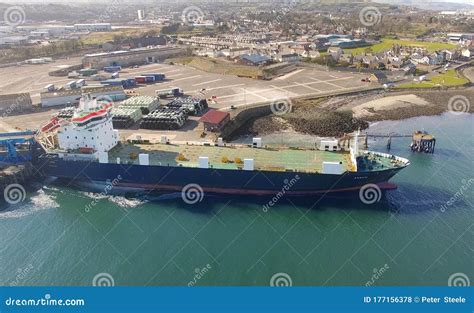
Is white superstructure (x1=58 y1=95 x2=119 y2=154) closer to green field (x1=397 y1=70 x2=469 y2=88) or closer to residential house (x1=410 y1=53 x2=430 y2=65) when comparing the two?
green field (x1=397 y1=70 x2=469 y2=88)

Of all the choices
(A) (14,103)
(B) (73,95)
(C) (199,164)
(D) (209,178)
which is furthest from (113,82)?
(D) (209,178)

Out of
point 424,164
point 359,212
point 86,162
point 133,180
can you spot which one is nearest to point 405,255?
point 359,212

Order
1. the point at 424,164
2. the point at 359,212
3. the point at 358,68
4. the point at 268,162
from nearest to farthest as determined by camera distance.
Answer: the point at 359,212
the point at 268,162
the point at 424,164
the point at 358,68

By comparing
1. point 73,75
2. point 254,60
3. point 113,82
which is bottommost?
point 73,75

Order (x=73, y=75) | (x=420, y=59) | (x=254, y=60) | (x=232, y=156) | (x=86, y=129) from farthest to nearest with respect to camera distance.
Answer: (x=420, y=59) < (x=254, y=60) < (x=73, y=75) < (x=86, y=129) < (x=232, y=156)

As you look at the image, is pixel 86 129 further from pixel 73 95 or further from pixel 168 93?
pixel 168 93

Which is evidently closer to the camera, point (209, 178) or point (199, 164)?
point (199, 164)

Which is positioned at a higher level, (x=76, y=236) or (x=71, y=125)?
(x=71, y=125)

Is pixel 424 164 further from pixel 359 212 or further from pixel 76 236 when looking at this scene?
pixel 76 236
